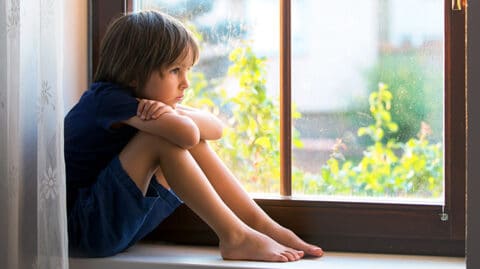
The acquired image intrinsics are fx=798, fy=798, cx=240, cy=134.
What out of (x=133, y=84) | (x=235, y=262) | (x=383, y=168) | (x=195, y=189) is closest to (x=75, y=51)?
(x=133, y=84)

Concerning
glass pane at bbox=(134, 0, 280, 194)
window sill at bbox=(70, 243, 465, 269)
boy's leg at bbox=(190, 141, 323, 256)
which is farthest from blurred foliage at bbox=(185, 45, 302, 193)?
window sill at bbox=(70, 243, 465, 269)

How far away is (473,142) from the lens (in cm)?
133

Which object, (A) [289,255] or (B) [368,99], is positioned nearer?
(A) [289,255]

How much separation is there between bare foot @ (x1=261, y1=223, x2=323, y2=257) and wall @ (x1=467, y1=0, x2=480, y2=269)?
0.38 m

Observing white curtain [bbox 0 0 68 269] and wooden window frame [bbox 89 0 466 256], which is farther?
wooden window frame [bbox 89 0 466 256]

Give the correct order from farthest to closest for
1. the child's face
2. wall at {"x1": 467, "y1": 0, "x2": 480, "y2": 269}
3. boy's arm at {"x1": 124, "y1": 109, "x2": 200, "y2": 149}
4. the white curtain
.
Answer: the child's face, boy's arm at {"x1": 124, "y1": 109, "x2": 200, "y2": 149}, the white curtain, wall at {"x1": 467, "y1": 0, "x2": 480, "y2": 269}

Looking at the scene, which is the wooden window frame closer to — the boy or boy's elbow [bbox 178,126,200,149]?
the boy

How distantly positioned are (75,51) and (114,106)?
255 millimetres

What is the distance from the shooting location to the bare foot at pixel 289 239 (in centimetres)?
163

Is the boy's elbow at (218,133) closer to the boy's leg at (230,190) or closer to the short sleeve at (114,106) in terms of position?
the boy's leg at (230,190)

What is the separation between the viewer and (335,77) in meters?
1.72

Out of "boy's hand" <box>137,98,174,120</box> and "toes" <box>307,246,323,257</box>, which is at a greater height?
"boy's hand" <box>137,98,174,120</box>

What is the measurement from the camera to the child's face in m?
1.65

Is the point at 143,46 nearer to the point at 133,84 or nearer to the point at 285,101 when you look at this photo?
the point at 133,84
